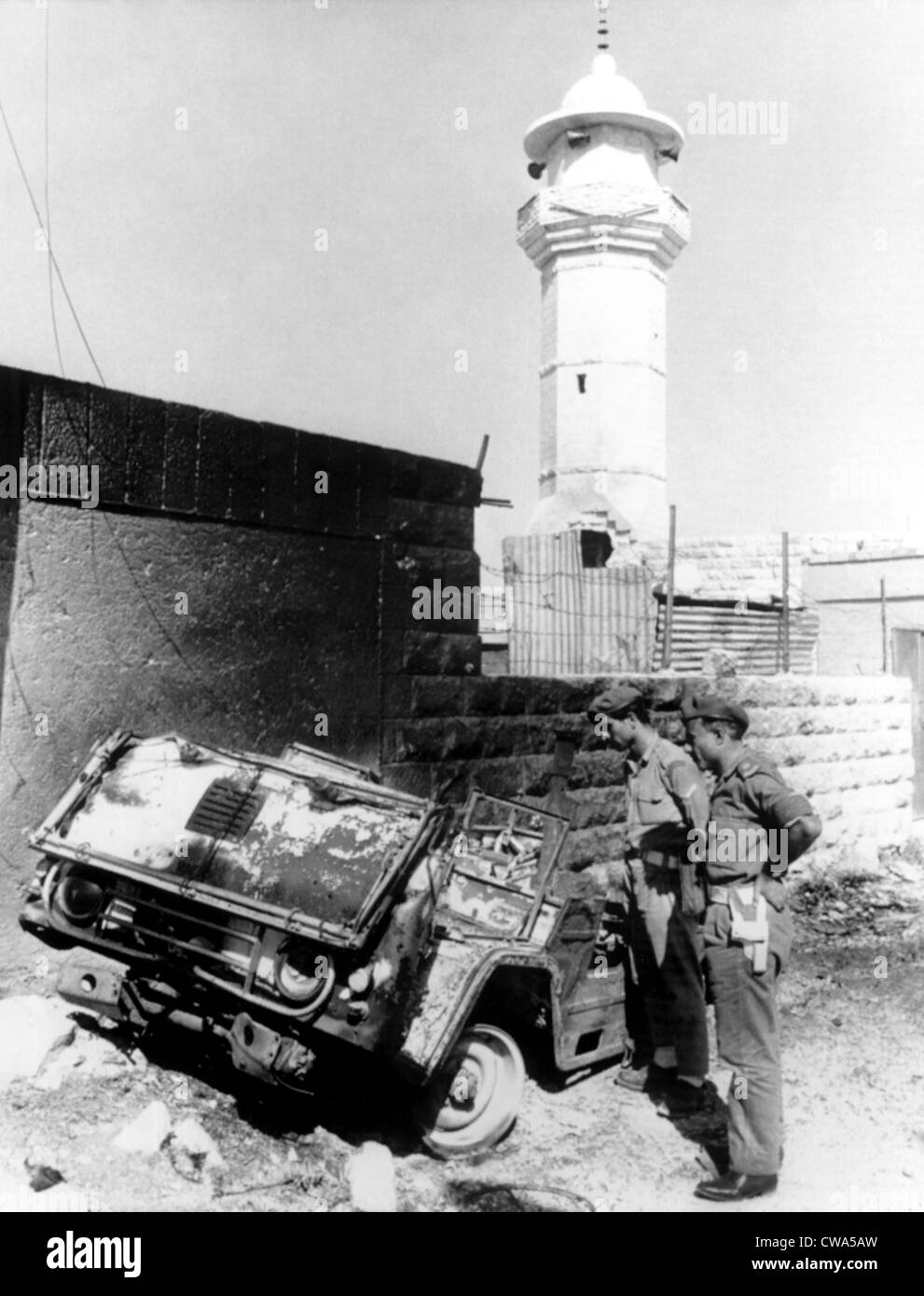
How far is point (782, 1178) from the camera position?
4699 mm

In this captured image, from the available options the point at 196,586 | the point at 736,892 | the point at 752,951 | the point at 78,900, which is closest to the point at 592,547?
the point at 196,586

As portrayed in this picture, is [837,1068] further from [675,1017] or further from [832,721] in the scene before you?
[832,721]

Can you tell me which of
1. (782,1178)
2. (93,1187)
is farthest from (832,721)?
(93,1187)

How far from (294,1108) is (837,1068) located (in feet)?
10.6

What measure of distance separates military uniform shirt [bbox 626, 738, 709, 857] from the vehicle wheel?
1.48 m

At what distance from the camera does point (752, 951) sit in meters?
4.51

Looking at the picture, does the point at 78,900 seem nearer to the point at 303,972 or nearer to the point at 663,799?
the point at 303,972

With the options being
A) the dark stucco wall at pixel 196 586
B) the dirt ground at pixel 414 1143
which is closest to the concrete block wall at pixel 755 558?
the dark stucco wall at pixel 196 586

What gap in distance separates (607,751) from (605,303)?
18989 mm

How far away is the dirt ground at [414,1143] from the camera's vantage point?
3.98m

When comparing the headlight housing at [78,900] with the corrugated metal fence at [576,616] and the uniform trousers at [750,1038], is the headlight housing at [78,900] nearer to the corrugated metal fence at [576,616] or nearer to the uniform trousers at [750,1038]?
the uniform trousers at [750,1038]

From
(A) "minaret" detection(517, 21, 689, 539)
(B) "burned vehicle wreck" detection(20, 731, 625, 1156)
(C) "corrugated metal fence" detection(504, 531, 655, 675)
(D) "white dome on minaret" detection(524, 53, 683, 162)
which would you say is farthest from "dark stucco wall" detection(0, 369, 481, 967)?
(D) "white dome on minaret" detection(524, 53, 683, 162)

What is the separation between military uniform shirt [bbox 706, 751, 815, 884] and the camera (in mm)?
4559

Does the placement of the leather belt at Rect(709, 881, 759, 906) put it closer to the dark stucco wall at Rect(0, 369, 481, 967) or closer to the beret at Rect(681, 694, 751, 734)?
the beret at Rect(681, 694, 751, 734)
